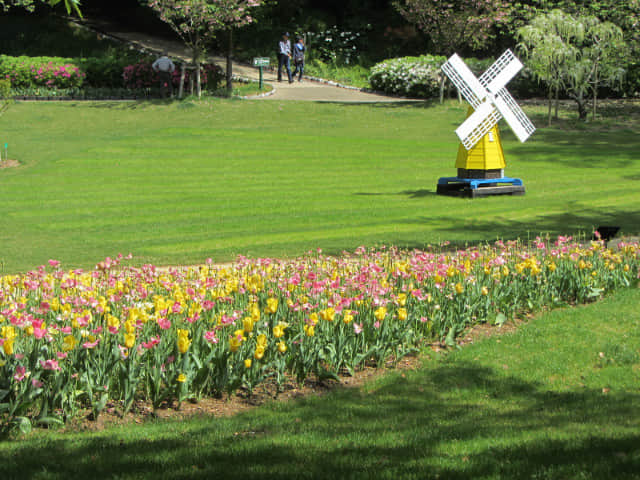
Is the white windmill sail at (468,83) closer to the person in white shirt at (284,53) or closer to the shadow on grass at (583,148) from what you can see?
the shadow on grass at (583,148)

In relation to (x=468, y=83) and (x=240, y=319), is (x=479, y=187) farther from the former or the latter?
(x=240, y=319)

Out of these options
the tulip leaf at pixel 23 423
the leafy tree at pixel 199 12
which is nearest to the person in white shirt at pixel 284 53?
the leafy tree at pixel 199 12

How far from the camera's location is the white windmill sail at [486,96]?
17.8 m

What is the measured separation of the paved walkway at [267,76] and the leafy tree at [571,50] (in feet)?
27.6

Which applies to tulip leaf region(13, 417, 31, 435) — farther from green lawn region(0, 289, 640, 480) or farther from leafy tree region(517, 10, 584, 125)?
leafy tree region(517, 10, 584, 125)

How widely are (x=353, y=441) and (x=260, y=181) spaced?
1490cm

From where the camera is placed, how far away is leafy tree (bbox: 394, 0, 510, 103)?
32625 mm

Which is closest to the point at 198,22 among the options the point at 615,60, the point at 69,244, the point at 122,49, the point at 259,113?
the point at 259,113

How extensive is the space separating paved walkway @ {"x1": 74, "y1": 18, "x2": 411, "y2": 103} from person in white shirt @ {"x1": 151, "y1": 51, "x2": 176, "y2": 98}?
4.41 m

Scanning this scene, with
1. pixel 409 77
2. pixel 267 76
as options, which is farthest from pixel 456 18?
pixel 267 76

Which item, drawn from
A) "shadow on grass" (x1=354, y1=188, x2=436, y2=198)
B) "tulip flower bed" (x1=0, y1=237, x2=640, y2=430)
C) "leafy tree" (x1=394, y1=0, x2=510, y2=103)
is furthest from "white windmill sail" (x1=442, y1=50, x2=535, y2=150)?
"leafy tree" (x1=394, y1=0, x2=510, y2=103)

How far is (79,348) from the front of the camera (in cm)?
548

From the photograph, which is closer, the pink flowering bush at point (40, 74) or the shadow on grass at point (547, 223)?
the shadow on grass at point (547, 223)

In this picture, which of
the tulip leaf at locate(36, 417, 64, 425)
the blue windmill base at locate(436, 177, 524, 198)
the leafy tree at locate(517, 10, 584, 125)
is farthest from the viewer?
the leafy tree at locate(517, 10, 584, 125)
